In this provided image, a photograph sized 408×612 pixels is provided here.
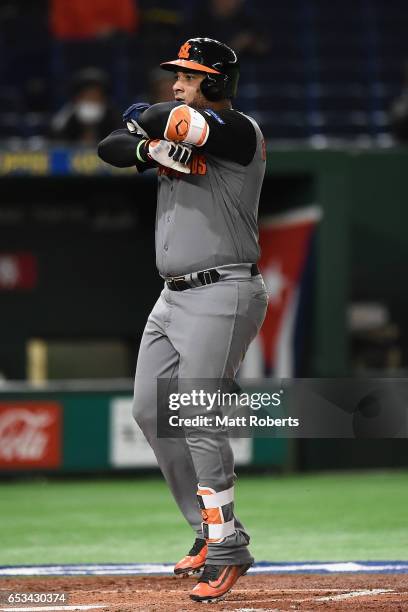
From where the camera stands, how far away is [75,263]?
39.6 feet

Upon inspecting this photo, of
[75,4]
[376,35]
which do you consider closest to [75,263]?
[75,4]

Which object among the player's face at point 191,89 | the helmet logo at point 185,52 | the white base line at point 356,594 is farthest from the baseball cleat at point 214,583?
the helmet logo at point 185,52

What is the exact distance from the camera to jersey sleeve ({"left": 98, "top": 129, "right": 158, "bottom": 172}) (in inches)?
183

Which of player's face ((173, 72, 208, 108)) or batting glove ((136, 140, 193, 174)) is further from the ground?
player's face ((173, 72, 208, 108))

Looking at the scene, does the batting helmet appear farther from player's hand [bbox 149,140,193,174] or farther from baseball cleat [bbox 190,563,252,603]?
baseball cleat [bbox 190,563,252,603]

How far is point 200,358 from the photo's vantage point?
4559 millimetres

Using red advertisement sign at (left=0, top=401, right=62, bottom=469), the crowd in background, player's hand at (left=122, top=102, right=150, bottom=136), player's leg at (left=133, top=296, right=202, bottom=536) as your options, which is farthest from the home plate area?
Result: the crowd in background

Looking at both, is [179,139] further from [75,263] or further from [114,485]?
[75,263]

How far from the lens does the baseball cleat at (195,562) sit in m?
4.88

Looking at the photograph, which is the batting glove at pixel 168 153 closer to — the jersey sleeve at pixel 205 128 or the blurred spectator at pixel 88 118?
the jersey sleeve at pixel 205 128

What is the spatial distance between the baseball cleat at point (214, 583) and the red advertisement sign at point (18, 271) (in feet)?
25.3

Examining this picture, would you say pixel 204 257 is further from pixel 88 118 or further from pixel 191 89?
pixel 88 118

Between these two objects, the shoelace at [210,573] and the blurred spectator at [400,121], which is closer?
the shoelace at [210,573]

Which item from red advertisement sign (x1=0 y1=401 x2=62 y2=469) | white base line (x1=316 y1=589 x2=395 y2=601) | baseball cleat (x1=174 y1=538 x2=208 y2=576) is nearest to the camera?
white base line (x1=316 y1=589 x2=395 y2=601)
